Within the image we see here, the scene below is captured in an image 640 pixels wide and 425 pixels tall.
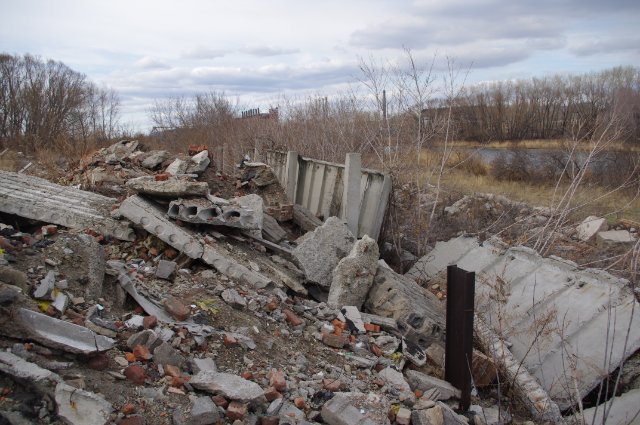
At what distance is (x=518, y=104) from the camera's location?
88.4 feet

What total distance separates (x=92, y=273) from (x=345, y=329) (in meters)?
2.09

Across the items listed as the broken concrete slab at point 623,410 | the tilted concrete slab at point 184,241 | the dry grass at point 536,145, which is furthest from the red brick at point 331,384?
the dry grass at point 536,145

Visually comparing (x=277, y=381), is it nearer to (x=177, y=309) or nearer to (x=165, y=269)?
(x=177, y=309)

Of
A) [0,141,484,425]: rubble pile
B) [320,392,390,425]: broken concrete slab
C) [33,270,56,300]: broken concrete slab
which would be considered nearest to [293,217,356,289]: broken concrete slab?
[0,141,484,425]: rubble pile

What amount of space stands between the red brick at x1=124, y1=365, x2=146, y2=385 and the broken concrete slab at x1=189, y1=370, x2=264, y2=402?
0.27 meters

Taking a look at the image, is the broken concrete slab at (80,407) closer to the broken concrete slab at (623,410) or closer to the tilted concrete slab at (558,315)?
the tilted concrete slab at (558,315)

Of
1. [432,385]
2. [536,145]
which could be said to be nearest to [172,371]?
[432,385]

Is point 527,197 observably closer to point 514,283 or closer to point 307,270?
point 514,283

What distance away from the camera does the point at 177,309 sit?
12.5ft

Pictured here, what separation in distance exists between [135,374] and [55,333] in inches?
21.2

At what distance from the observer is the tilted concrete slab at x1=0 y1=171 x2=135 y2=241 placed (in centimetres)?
523

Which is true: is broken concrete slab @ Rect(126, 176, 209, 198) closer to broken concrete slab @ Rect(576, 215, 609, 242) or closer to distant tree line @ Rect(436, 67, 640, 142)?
broken concrete slab @ Rect(576, 215, 609, 242)

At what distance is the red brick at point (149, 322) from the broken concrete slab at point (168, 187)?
211 cm

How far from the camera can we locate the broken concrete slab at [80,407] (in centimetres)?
239
